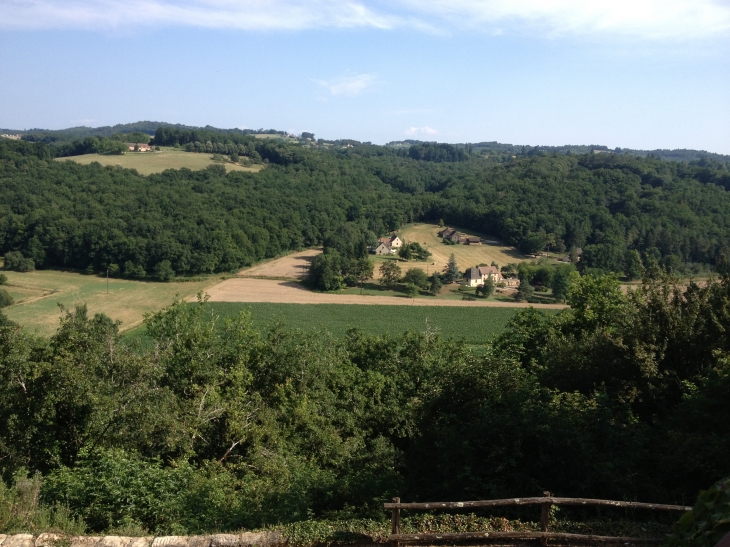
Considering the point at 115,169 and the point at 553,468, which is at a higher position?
the point at 115,169

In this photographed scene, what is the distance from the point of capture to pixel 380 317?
42.8 meters

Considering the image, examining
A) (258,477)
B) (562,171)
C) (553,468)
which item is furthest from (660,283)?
(562,171)

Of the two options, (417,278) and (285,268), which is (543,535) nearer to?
(417,278)

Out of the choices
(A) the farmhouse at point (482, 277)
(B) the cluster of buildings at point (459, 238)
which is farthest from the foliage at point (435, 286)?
(B) the cluster of buildings at point (459, 238)

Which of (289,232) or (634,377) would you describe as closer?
(634,377)

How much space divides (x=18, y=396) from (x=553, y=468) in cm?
911

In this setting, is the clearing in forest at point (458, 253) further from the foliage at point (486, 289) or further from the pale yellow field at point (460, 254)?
the foliage at point (486, 289)

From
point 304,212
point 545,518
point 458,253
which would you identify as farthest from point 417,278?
point 545,518

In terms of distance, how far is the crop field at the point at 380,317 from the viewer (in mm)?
38625

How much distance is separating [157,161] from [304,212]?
3119 centimetres

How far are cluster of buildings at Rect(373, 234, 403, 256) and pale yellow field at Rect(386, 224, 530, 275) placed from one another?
347 cm

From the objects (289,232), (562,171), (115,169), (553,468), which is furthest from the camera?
(562,171)

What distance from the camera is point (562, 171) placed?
309 ft

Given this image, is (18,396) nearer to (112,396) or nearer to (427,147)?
(112,396)
